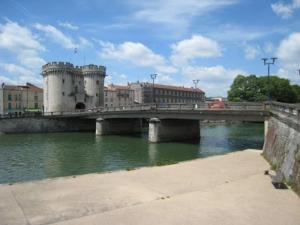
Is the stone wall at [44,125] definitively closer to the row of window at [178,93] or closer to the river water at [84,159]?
the river water at [84,159]

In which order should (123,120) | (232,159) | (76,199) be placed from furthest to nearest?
(123,120)
(232,159)
(76,199)

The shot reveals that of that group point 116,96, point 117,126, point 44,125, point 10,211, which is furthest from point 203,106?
point 116,96

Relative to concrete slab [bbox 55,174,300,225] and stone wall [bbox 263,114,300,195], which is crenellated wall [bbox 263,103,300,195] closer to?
stone wall [bbox 263,114,300,195]

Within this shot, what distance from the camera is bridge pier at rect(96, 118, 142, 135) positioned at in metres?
→ 60.9

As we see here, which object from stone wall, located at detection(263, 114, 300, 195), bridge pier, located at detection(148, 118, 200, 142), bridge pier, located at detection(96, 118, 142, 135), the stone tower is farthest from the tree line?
stone wall, located at detection(263, 114, 300, 195)

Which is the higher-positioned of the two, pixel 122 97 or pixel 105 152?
pixel 122 97

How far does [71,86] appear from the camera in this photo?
86.2 meters

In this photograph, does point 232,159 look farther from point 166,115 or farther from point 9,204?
point 166,115

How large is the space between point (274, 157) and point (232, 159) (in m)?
2.88

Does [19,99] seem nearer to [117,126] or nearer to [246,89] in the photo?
[117,126]

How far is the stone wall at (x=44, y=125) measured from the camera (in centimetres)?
6636

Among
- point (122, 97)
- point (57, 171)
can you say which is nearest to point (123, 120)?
point (57, 171)

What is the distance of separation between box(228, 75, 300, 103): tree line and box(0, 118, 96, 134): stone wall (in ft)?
172

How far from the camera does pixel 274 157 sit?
2177 centimetres
